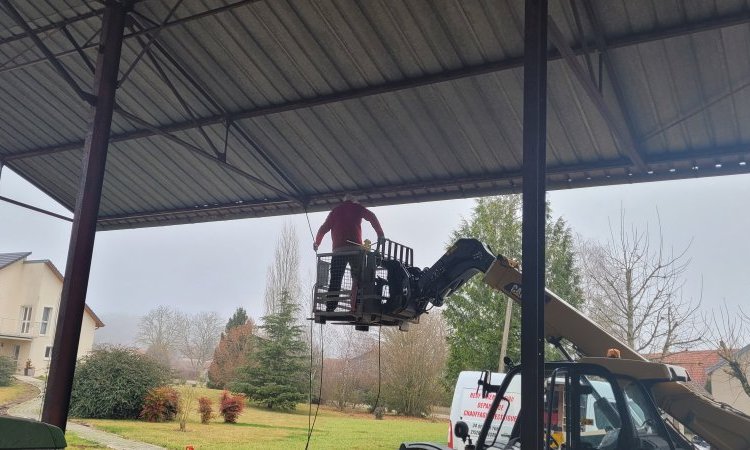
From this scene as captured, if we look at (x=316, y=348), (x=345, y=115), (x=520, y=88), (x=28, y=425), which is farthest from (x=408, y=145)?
(x=316, y=348)

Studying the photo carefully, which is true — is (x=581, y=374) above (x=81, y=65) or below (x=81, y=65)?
below

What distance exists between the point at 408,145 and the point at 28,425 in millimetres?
8701

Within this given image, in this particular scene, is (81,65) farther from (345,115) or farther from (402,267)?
(402,267)

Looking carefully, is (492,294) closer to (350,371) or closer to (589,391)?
(350,371)

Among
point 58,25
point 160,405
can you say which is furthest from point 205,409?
point 58,25

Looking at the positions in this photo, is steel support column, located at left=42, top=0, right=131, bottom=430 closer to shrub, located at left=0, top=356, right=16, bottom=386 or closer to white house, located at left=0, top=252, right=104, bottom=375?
shrub, located at left=0, top=356, right=16, bottom=386

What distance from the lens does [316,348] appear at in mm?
26422

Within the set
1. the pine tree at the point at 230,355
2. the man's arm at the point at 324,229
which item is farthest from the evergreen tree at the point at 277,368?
the man's arm at the point at 324,229

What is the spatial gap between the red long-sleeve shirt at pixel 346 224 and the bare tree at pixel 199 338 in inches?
851

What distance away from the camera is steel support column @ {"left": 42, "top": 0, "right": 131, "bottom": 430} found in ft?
26.4

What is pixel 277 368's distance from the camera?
23.5 m

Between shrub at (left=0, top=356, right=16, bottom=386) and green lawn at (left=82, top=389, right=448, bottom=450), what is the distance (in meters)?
4.93

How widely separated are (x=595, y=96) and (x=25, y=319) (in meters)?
26.4

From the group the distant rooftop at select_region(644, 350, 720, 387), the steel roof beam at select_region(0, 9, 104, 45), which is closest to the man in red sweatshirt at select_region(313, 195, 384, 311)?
the steel roof beam at select_region(0, 9, 104, 45)
